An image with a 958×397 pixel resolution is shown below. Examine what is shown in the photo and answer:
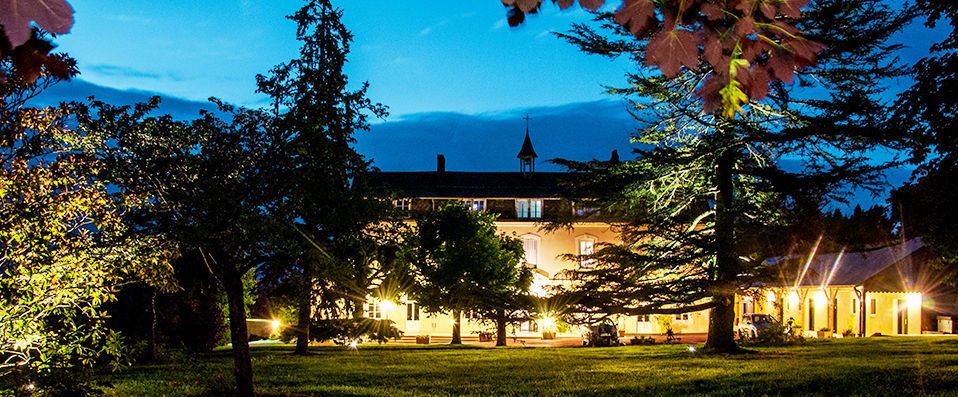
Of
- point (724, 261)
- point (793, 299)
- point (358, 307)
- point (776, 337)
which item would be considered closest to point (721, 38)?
point (724, 261)

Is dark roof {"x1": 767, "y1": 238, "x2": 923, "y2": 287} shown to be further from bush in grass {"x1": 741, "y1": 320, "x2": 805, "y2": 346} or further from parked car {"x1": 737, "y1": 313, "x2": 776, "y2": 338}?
bush in grass {"x1": 741, "y1": 320, "x2": 805, "y2": 346}

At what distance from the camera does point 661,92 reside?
843 inches

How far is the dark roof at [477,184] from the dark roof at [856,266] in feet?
50.7

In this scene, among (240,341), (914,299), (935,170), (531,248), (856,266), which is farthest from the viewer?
(531,248)

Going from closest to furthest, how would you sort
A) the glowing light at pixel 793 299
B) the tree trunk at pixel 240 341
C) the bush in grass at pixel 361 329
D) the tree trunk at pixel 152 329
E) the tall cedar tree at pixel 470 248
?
the tree trunk at pixel 240 341 → the bush in grass at pixel 361 329 → the tree trunk at pixel 152 329 → the tall cedar tree at pixel 470 248 → the glowing light at pixel 793 299

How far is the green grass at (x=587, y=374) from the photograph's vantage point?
14812mm

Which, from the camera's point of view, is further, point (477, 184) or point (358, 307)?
point (477, 184)

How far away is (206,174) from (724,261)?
10420 millimetres

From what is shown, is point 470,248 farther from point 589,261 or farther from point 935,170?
point 935,170

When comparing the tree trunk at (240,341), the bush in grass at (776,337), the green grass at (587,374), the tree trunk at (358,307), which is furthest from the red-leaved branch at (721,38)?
the bush in grass at (776,337)

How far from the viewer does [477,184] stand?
48688 mm

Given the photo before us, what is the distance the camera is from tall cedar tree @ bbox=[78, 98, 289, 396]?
11.6m

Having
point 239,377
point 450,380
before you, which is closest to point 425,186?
point 450,380

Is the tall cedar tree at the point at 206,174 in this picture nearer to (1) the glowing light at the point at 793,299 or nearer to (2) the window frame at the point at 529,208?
(2) the window frame at the point at 529,208
